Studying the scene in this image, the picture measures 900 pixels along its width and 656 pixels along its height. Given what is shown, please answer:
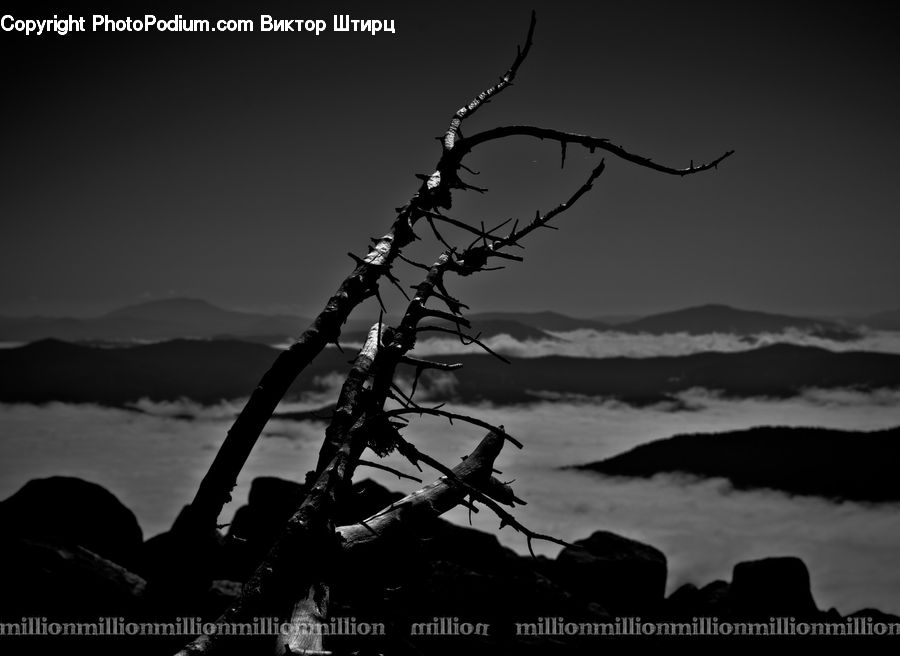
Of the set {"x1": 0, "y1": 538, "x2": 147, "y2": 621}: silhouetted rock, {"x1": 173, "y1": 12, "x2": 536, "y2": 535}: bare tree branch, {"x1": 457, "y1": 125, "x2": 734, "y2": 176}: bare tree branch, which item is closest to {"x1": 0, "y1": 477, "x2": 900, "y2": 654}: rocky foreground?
{"x1": 0, "y1": 538, "x2": 147, "y2": 621}: silhouetted rock

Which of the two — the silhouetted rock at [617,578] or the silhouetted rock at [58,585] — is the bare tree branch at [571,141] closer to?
the silhouetted rock at [58,585]

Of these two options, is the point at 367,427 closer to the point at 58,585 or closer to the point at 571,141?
the point at 571,141

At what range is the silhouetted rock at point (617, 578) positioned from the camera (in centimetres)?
2145

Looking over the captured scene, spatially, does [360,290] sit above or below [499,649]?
above

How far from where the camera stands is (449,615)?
11.8 metres

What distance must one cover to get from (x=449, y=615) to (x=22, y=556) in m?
8.29

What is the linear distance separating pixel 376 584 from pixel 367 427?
1855mm

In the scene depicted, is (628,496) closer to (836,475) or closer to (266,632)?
(836,475)

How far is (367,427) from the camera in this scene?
476cm

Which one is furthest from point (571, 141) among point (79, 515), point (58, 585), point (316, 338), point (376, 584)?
point (79, 515)

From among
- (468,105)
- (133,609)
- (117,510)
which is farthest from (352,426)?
(117,510)

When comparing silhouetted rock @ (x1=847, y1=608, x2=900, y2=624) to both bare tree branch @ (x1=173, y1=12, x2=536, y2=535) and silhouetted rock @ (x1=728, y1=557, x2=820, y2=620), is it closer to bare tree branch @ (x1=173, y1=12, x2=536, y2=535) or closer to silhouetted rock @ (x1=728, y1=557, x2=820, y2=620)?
silhouetted rock @ (x1=728, y1=557, x2=820, y2=620)

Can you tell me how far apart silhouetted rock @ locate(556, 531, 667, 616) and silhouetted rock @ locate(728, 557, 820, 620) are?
306 cm

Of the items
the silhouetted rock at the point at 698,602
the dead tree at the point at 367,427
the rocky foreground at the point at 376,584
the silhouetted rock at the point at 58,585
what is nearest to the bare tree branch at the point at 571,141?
the dead tree at the point at 367,427
